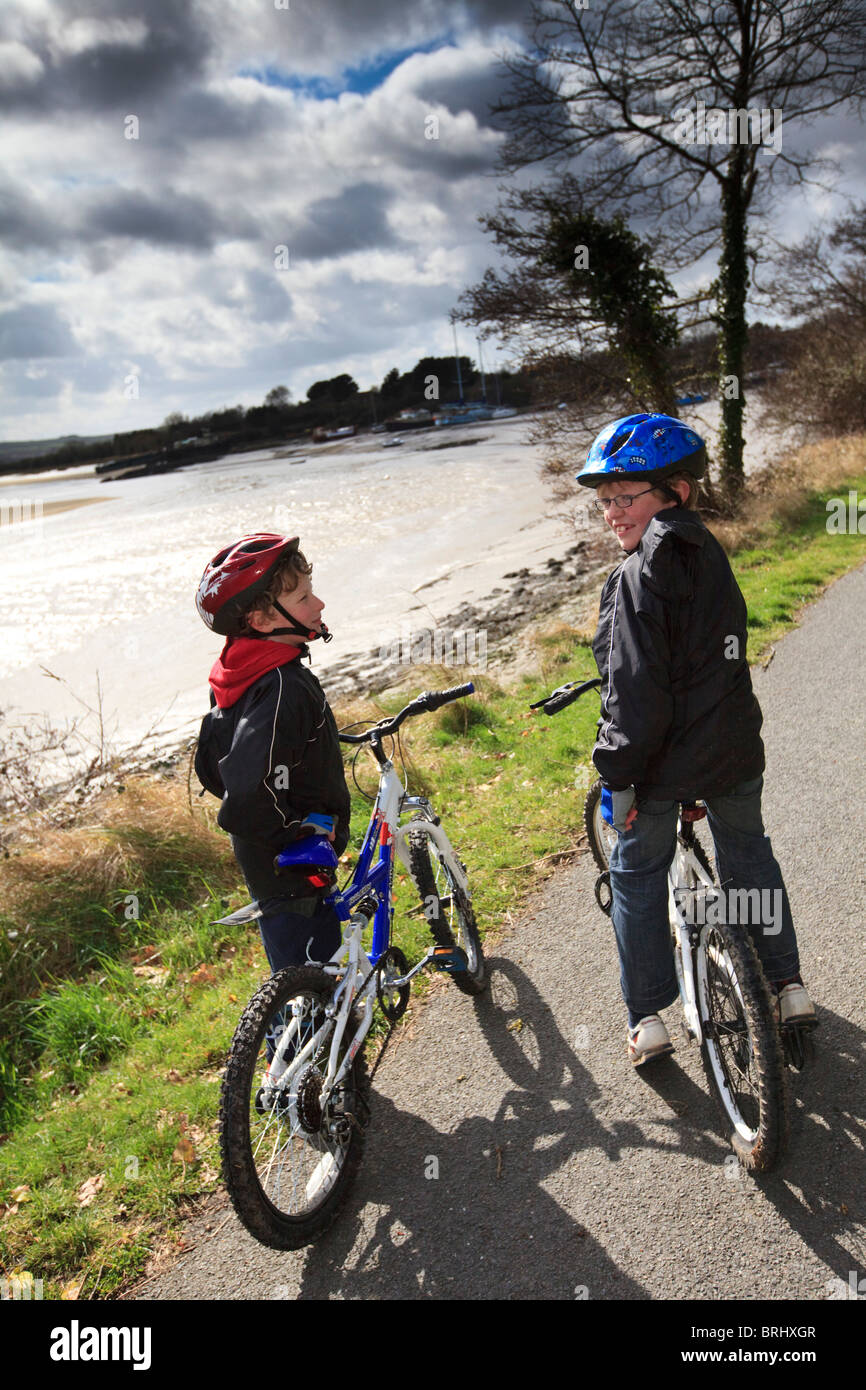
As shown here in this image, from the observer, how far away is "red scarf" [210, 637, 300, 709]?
2820 mm

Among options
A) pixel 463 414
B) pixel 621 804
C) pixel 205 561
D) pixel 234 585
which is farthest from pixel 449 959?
pixel 463 414

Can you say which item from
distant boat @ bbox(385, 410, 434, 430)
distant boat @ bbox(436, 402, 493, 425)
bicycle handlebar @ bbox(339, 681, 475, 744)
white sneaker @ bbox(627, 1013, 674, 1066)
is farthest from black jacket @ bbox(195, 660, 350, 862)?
distant boat @ bbox(385, 410, 434, 430)

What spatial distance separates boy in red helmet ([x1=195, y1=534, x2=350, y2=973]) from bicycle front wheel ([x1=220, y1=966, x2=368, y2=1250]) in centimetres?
29

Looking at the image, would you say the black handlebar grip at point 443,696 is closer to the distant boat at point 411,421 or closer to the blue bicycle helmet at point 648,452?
the blue bicycle helmet at point 648,452

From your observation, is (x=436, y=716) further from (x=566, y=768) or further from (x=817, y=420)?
(x=817, y=420)

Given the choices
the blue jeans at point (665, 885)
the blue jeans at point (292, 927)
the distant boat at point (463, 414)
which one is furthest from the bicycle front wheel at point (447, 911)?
the distant boat at point (463, 414)

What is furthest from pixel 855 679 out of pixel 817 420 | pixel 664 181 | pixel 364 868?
pixel 817 420

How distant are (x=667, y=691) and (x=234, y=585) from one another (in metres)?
1.39

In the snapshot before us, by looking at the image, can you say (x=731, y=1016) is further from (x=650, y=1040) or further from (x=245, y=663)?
(x=245, y=663)

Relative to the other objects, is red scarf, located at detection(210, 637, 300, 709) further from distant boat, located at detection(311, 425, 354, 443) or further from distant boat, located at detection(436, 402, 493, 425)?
distant boat, located at detection(311, 425, 354, 443)

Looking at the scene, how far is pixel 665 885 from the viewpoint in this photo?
295 cm

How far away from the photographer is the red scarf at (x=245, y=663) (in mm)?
2820

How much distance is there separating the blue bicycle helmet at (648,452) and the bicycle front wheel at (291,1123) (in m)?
1.85

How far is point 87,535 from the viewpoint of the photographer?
49.1 meters
